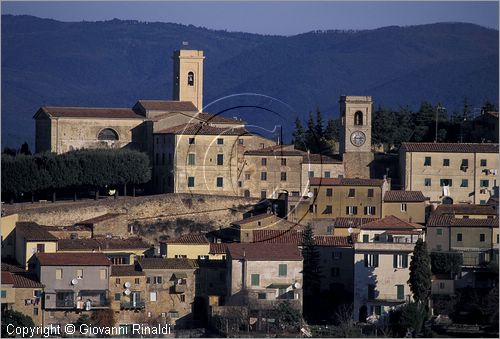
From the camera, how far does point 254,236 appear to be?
177 feet

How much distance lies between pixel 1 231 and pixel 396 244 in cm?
1072

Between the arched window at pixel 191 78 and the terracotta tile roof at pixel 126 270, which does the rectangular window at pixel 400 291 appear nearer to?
the terracotta tile roof at pixel 126 270

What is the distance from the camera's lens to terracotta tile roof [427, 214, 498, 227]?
52.8 m

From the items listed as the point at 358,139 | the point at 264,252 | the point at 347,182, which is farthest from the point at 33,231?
the point at 358,139

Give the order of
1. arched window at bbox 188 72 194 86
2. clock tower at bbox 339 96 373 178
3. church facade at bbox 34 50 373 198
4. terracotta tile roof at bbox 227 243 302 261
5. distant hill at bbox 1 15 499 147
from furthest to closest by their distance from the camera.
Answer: distant hill at bbox 1 15 499 147
arched window at bbox 188 72 194 86
clock tower at bbox 339 96 373 178
church facade at bbox 34 50 373 198
terracotta tile roof at bbox 227 243 302 261

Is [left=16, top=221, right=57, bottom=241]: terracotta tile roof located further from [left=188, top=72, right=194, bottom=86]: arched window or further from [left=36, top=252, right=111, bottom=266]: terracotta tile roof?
[left=188, top=72, right=194, bottom=86]: arched window

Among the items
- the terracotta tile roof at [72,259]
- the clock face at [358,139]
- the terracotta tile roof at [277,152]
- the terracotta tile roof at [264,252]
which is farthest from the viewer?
the clock face at [358,139]

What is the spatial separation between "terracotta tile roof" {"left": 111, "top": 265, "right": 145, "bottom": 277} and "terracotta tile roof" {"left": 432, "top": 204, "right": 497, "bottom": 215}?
29.7ft

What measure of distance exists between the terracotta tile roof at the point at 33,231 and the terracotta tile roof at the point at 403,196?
9.64 m

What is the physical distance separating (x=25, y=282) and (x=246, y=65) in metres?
73.4

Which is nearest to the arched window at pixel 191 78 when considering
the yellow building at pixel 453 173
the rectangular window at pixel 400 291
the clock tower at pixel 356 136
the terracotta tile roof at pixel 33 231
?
the clock tower at pixel 356 136

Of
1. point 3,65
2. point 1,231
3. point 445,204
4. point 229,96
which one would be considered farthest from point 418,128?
point 3,65

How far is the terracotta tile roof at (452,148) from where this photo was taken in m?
60.9

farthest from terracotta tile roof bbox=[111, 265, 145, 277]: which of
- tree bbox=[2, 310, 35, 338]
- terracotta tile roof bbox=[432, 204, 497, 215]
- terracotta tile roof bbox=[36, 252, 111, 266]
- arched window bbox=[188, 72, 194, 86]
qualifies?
arched window bbox=[188, 72, 194, 86]
